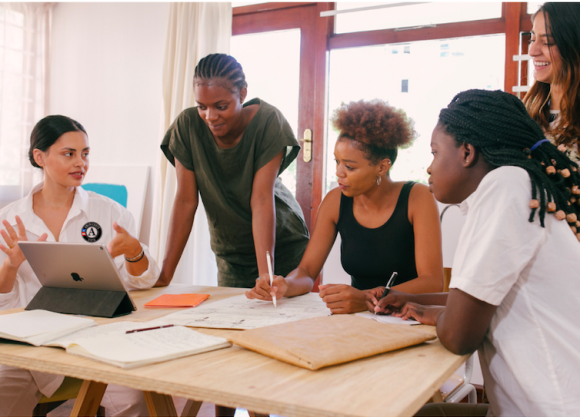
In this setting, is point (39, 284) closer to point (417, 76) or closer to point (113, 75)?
point (417, 76)

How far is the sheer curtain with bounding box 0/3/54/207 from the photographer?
3965 mm

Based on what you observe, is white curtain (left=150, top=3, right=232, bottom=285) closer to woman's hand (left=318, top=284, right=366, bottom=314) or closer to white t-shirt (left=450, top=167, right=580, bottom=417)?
woman's hand (left=318, top=284, right=366, bottom=314)

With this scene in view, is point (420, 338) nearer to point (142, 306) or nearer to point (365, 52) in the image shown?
point (142, 306)

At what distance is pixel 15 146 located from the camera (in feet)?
13.1

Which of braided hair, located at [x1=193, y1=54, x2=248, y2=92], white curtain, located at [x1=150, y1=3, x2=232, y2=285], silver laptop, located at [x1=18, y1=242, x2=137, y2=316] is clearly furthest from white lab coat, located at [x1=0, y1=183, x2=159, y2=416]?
white curtain, located at [x1=150, y1=3, x2=232, y2=285]

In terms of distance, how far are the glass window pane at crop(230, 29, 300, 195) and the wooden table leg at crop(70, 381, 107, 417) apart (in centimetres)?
264

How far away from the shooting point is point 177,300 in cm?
144

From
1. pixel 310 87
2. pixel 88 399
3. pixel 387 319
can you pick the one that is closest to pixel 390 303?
pixel 387 319

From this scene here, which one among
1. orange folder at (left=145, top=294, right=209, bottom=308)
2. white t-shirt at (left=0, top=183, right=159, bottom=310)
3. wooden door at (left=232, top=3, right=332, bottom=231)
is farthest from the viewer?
wooden door at (left=232, top=3, right=332, bottom=231)

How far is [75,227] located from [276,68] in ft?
7.38

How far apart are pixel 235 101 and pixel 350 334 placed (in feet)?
3.68

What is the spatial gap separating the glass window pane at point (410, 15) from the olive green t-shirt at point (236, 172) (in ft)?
5.67

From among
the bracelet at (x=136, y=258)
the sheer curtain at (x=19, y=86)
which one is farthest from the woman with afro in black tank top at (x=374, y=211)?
the sheer curtain at (x=19, y=86)

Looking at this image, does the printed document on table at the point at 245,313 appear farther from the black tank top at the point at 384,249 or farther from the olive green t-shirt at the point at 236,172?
the olive green t-shirt at the point at 236,172
